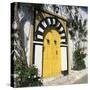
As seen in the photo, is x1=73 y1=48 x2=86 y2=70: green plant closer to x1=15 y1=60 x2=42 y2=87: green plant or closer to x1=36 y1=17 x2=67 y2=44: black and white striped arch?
x1=36 y1=17 x2=67 y2=44: black and white striped arch

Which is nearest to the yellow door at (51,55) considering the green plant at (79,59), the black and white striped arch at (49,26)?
the black and white striped arch at (49,26)

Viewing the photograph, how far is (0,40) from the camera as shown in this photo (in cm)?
185

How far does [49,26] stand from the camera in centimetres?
198

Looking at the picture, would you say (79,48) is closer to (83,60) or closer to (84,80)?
(83,60)

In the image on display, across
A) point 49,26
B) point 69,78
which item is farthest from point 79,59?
point 49,26

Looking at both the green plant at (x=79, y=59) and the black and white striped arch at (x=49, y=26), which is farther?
the green plant at (x=79, y=59)

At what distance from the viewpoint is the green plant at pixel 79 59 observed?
2059mm

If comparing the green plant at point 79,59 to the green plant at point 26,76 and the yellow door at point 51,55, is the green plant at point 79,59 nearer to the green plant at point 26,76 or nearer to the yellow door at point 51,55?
the yellow door at point 51,55

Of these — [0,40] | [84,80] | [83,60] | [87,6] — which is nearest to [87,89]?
[84,80]

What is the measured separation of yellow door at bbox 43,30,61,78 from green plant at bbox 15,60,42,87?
69 millimetres

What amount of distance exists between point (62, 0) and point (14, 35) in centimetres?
46

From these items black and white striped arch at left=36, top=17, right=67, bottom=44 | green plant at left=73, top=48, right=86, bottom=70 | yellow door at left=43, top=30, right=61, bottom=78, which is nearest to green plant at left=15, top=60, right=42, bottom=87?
yellow door at left=43, top=30, right=61, bottom=78

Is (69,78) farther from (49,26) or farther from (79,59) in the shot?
(49,26)

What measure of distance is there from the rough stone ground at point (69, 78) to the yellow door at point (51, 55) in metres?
0.05
